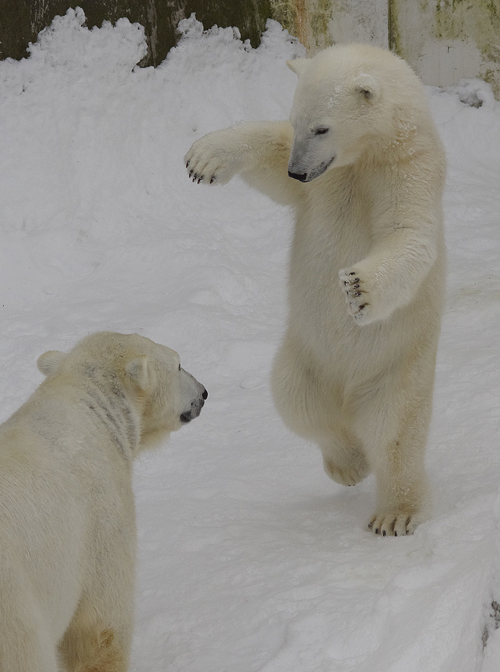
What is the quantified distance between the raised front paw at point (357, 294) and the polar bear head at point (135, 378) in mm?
692

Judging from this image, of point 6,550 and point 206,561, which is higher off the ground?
point 6,550

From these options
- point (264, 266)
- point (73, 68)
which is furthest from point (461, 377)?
point (73, 68)

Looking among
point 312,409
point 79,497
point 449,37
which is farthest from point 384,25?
point 79,497

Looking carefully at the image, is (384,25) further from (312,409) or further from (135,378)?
(135,378)

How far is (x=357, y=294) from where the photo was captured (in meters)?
2.99

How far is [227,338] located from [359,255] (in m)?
1.99

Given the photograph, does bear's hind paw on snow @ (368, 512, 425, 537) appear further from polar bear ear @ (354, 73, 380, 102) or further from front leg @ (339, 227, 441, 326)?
polar bear ear @ (354, 73, 380, 102)

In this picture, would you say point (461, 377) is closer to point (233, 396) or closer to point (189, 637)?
point (233, 396)

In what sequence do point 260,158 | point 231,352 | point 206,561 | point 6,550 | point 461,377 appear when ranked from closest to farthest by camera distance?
1. point 6,550
2. point 206,561
3. point 260,158
4. point 461,377
5. point 231,352

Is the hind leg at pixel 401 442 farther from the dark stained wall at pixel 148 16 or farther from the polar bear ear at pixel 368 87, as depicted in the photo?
the dark stained wall at pixel 148 16

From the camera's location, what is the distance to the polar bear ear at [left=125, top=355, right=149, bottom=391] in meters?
2.88

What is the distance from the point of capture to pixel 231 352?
211 inches

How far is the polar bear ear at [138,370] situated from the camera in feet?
9.46

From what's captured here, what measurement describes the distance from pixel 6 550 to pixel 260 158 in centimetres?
225
